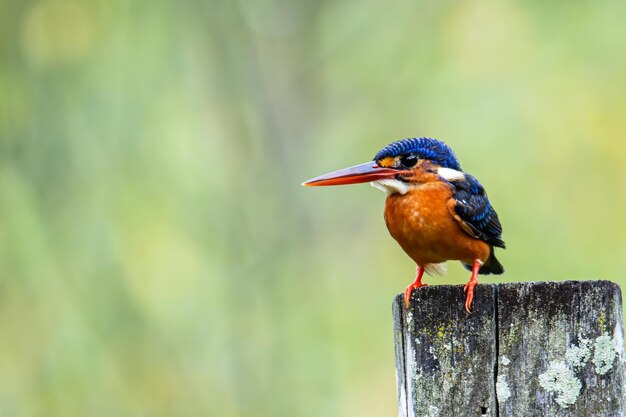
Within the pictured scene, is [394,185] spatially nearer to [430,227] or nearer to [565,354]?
[430,227]

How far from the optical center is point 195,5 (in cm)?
893

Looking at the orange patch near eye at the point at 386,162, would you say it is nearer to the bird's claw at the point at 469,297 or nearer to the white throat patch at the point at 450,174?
the white throat patch at the point at 450,174

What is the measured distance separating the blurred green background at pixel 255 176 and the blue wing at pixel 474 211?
416 cm

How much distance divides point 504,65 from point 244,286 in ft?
11.2

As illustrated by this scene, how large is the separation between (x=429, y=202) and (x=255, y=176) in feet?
17.7

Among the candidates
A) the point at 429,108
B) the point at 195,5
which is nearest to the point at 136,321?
the point at 195,5

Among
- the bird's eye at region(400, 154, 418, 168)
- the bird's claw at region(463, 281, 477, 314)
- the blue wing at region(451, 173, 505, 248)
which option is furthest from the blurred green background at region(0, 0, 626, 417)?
the bird's claw at region(463, 281, 477, 314)

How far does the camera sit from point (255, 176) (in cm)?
870

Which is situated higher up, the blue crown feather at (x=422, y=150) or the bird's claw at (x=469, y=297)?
the blue crown feather at (x=422, y=150)

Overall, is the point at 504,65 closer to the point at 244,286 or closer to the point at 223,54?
the point at 223,54

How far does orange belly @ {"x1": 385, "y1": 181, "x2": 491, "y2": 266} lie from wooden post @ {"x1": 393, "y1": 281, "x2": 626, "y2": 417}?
1069mm

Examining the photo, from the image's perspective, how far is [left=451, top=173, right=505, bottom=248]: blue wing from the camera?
11.1ft

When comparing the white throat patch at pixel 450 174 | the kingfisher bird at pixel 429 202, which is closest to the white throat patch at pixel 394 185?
the kingfisher bird at pixel 429 202

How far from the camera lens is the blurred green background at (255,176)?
7.13 metres
